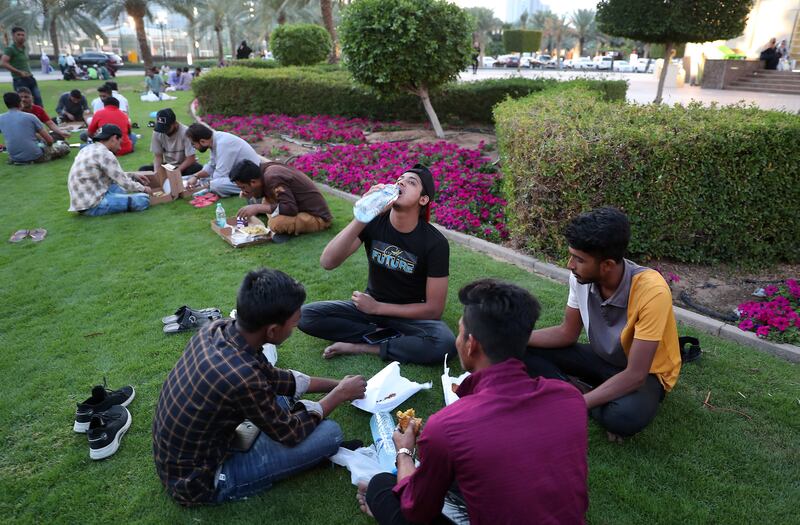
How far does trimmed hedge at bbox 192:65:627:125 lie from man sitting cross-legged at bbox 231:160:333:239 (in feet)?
19.7

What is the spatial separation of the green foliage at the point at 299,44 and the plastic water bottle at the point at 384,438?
1936 centimetres

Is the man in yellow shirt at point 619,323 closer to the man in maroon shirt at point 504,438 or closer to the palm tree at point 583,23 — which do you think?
the man in maroon shirt at point 504,438

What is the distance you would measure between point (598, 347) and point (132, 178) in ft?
23.4

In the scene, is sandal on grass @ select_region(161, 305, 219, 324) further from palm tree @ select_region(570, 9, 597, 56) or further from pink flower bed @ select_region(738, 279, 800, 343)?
palm tree @ select_region(570, 9, 597, 56)

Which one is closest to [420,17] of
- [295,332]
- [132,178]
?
[132,178]

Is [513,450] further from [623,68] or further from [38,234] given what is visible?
[623,68]

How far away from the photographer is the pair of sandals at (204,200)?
317 inches

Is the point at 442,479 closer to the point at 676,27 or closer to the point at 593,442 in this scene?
the point at 593,442

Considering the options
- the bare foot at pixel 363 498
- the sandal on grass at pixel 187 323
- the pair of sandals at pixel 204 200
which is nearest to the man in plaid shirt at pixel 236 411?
the bare foot at pixel 363 498

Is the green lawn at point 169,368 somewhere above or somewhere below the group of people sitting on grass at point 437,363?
below

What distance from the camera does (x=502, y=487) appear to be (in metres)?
1.77

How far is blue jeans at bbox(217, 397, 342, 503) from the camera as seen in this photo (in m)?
2.82

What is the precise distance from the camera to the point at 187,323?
4.59 m

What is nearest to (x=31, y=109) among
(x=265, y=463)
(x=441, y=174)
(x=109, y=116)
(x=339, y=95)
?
(x=109, y=116)
